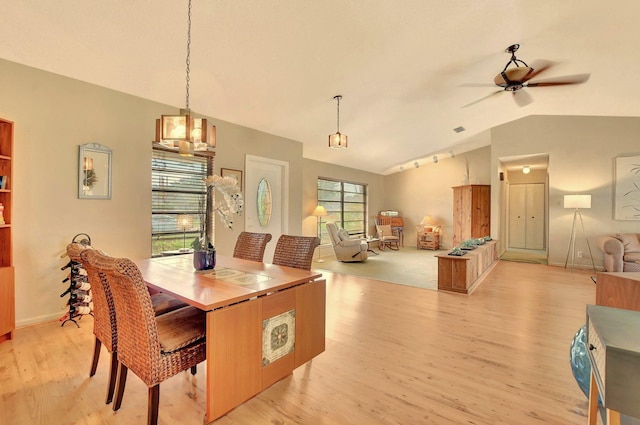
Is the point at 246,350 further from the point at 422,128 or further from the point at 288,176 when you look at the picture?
the point at 422,128

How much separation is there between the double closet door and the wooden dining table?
9.10 m

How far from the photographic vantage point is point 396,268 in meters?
6.12

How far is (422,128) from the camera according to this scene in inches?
238

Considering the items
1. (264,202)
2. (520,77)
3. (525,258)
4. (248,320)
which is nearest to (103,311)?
(248,320)

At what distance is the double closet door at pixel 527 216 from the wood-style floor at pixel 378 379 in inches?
247

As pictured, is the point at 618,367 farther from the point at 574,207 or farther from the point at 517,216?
the point at 517,216

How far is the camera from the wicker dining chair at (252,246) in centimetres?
294

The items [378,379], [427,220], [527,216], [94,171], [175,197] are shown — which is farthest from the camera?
[427,220]

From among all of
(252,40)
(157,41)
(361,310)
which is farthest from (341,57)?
(361,310)

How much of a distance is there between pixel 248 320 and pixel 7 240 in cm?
256

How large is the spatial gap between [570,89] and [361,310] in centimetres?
484

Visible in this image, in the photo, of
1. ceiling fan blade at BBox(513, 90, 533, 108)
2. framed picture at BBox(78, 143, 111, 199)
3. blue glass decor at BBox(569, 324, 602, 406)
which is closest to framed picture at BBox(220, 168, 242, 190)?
framed picture at BBox(78, 143, 111, 199)

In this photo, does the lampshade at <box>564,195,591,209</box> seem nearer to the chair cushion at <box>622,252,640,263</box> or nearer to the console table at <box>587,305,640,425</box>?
Answer: the chair cushion at <box>622,252,640,263</box>

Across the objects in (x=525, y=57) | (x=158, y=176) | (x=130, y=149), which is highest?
(x=525, y=57)
